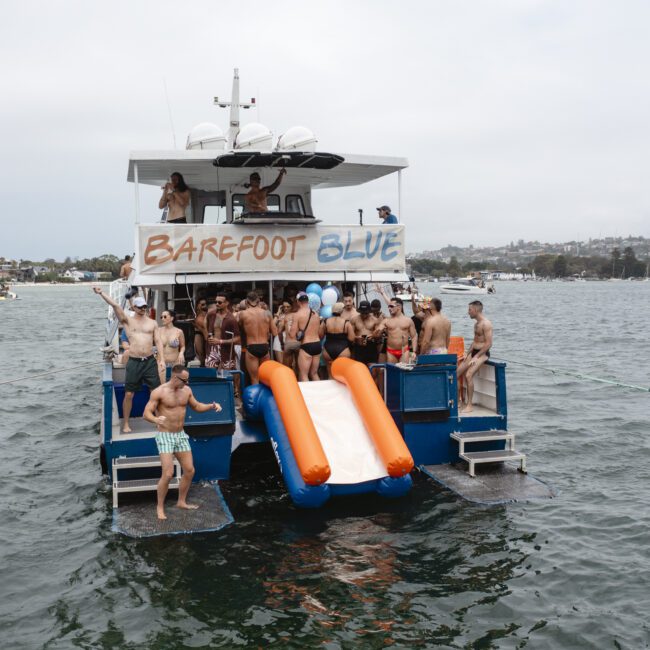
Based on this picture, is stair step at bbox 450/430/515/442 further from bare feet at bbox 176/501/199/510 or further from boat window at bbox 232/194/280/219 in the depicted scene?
boat window at bbox 232/194/280/219

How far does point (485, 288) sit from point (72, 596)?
12006cm

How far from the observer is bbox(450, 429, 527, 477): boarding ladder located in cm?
1017

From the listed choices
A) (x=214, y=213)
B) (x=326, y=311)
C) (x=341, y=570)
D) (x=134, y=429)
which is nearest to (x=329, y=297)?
(x=326, y=311)

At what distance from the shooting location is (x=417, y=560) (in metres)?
8.45

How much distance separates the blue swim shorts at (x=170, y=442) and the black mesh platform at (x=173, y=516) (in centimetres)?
78

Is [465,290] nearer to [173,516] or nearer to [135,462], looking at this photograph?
[135,462]

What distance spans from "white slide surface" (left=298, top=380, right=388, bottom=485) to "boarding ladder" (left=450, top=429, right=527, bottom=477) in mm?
1458

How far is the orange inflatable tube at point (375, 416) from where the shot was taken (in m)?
9.16

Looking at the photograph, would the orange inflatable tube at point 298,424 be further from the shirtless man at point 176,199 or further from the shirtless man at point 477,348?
the shirtless man at point 176,199

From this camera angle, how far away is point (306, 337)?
36.8 feet

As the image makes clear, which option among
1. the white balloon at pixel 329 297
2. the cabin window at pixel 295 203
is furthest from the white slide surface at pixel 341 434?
the cabin window at pixel 295 203

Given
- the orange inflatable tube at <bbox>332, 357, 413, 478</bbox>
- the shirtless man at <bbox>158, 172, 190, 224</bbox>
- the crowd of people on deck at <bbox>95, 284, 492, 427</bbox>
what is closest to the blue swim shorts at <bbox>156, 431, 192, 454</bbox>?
the crowd of people on deck at <bbox>95, 284, 492, 427</bbox>

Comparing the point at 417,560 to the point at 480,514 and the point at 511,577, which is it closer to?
the point at 511,577

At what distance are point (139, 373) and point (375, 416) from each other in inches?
131
